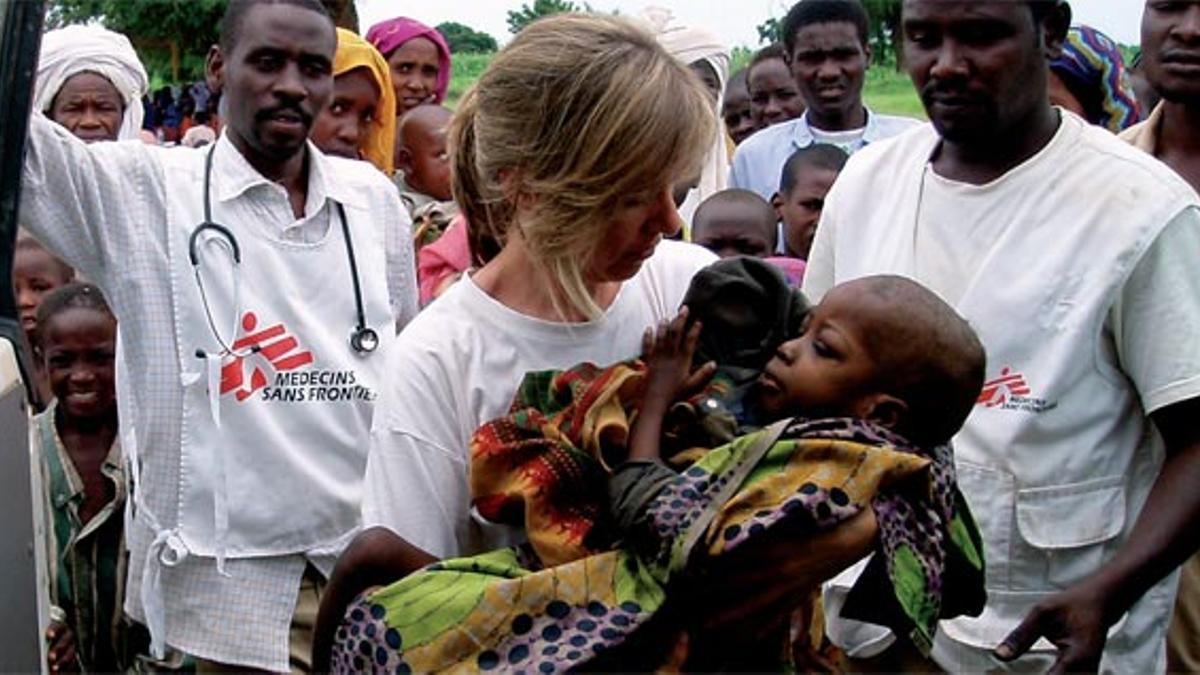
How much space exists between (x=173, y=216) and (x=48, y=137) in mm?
396

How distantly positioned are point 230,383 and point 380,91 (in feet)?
6.74

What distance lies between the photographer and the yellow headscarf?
489cm

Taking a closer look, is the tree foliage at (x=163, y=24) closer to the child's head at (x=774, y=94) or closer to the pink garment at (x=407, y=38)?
the pink garment at (x=407, y=38)

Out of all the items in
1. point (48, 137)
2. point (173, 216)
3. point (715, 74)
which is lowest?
point (715, 74)

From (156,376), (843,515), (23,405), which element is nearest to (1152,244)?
(843,515)

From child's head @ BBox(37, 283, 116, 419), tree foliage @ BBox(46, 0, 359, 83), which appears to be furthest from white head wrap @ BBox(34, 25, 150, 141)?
tree foliage @ BBox(46, 0, 359, 83)

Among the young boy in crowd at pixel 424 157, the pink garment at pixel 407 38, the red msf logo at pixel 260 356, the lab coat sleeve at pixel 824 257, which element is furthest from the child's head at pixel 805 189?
the red msf logo at pixel 260 356

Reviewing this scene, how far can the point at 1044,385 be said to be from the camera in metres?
2.51

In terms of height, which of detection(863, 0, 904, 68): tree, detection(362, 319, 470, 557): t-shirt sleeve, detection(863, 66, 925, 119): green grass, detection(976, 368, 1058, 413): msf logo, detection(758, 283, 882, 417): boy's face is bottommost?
detection(863, 66, 925, 119): green grass

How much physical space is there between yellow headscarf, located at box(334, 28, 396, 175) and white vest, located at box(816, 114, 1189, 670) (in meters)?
2.77

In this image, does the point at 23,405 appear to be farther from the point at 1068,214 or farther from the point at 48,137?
the point at 1068,214

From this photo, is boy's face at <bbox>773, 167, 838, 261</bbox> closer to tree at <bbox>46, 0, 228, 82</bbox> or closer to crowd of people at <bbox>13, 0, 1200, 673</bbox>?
crowd of people at <bbox>13, 0, 1200, 673</bbox>

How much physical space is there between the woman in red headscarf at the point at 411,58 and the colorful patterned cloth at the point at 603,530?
4219 millimetres

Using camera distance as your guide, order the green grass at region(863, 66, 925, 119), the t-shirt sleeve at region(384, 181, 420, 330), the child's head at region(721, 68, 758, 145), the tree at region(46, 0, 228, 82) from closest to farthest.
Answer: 1. the t-shirt sleeve at region(384, 181, 420, 330)
2. the green grass at region(863, 66, 925, 119)
3. the child's head at region(721, 68, 758, 145)
4. the tree at region(46, 0, 228, 82)
